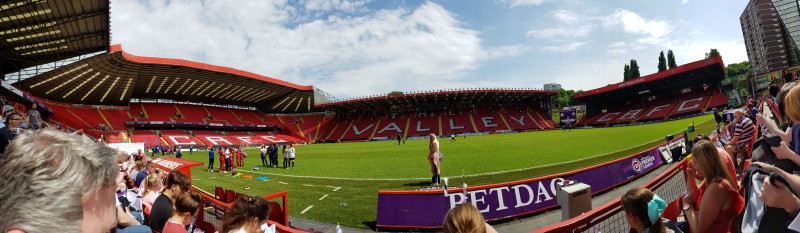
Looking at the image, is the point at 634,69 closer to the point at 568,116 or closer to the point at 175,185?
the point at 568,116

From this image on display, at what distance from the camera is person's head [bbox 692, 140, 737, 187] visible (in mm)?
3111

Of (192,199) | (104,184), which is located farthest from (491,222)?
(104,184)

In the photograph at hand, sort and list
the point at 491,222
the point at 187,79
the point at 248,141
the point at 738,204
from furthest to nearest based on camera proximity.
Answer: the point at 248,141 → the point at 187,79 → the point at 491,222 → the point at 738,204

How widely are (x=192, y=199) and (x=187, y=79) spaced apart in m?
49.9

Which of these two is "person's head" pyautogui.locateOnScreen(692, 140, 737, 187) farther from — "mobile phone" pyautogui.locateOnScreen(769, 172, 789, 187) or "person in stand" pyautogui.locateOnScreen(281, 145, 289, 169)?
"person in stand" pyautogui.locateOnScreen(281, 145, 289, 169)

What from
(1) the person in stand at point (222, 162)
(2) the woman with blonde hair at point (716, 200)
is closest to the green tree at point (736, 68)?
(1) the person in stand at point (222, 162)

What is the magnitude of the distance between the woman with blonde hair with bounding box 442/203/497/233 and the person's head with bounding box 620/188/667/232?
1567 millimetres

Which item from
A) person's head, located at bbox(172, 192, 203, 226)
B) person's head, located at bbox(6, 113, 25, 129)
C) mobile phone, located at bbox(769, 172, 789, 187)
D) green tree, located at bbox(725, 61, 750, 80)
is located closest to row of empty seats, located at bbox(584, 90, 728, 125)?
mobile phone, located at bbox(769, 172, 789, 187)

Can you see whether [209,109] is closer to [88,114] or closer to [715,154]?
[88,114]

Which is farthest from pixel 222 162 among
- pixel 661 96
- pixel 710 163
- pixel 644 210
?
pixel 661 96

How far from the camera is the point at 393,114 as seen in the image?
6975 centimetres

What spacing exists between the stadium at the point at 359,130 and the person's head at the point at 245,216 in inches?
42.7

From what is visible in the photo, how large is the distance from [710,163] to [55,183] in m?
4.52

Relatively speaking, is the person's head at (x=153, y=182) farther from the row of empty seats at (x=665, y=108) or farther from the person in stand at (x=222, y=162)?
the row of empty seats at (x=665, y=108)
